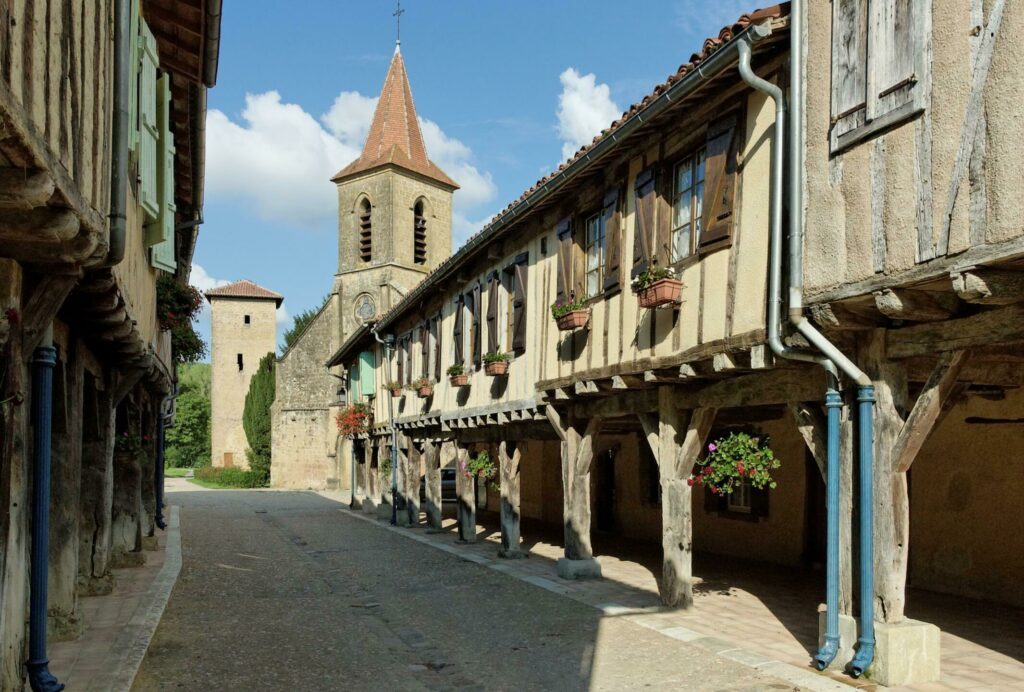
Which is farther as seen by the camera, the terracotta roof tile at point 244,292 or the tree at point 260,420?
the terracotta roof tile at point 244,292

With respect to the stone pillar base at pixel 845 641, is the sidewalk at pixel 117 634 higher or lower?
lower

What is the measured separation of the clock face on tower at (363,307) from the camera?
1604 inches

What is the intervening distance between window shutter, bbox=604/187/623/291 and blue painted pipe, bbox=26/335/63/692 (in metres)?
5.45

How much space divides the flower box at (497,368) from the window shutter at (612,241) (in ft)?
11.3

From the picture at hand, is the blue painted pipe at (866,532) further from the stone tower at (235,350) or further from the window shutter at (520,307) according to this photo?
the stone tower at (235,350)

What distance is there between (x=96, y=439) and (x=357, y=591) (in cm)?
358

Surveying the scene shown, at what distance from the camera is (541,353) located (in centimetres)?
1142

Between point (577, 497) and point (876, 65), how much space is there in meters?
6.67

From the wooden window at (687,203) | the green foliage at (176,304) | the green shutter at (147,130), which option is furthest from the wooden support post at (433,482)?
the wooden window at (687,203)

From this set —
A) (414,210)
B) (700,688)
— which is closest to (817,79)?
(700,688)

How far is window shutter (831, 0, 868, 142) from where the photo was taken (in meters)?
5.93

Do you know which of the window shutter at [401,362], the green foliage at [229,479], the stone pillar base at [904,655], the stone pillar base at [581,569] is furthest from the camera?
the green foliage at [229,479]

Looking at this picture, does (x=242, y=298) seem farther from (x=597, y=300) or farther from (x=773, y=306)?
(x=773, y=306)

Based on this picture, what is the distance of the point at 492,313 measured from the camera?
13.4 meters
